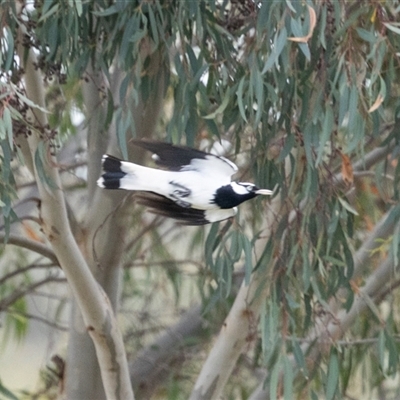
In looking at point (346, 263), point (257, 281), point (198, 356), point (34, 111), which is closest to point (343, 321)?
point (257, 281)

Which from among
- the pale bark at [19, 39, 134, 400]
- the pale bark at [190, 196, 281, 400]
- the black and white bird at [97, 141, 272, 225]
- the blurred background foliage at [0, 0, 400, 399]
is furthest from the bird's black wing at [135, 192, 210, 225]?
the pale bark at [190, 196, 281, 400]

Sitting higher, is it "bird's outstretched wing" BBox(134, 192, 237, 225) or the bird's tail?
the bird's tail

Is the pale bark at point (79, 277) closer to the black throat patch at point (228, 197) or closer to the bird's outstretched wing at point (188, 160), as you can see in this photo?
the bird's outstretched wing at point (188, 160)

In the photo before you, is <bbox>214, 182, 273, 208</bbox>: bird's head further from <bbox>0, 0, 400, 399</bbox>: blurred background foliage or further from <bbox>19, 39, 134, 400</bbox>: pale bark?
<bbox>19, 39, 134, 400</bbox>: pale bark

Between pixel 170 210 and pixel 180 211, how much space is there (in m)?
0.02

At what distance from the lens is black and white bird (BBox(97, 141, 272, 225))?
4.57 feet

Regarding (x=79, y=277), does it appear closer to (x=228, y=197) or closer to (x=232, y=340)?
(x=232, y=340)

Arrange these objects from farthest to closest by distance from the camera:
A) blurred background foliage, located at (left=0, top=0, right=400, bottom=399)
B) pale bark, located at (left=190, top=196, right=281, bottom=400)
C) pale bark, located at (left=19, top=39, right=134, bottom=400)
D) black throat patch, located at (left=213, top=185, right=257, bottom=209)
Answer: pale bark, located at (left=190, top=196, right=281, bottom=400) < pale bark, located at (left=19, top=39, right=134, bottom=400) < blurred background foliage, located at (left=0, top=0, right=400, bottom=399) < black throat patch, located at (left=213, top=185, right=257, bottom=209)

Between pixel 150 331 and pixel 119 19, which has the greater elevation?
pixel 119 19

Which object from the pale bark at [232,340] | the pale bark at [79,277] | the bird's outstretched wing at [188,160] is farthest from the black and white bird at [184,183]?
the pale bark at [232,340]

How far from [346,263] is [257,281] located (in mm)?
345

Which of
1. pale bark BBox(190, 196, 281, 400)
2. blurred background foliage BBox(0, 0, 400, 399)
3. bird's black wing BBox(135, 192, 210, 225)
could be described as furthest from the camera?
pale bark BBox(190, 196, 281, 400)

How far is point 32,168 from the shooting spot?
2240mm

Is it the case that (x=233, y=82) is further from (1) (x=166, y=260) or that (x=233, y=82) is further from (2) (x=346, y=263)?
(1) (x=166, y=260)
